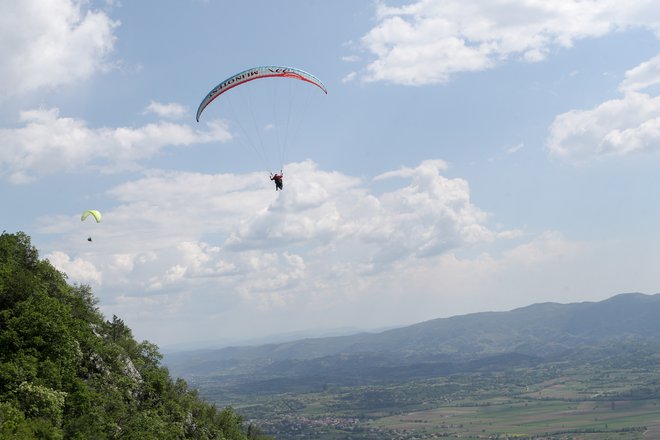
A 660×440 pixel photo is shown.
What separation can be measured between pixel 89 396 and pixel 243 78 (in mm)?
40781

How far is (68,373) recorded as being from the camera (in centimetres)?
5188

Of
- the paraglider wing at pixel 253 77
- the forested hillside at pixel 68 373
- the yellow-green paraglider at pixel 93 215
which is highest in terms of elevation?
the paraglider wing at pixel 253 77

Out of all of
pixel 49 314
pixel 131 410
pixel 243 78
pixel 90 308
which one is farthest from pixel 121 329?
pixel 243 78

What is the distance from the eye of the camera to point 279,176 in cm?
7431

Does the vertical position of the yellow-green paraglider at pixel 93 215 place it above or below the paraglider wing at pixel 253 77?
below

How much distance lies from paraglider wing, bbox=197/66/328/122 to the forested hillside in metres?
27.9

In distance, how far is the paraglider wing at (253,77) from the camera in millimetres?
71500

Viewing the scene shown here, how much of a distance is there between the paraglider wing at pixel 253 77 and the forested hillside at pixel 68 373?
27.9 meters

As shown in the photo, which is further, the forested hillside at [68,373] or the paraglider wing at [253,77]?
the paraglider wing at [253,77]

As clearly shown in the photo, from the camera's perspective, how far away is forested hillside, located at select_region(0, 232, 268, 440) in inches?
1747

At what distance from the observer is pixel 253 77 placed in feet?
234

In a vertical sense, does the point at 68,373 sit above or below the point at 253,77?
below

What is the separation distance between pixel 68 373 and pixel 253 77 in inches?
1577

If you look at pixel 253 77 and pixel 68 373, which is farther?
pixel 253 77
